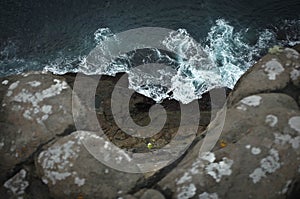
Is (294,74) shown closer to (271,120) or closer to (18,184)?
(271,120)

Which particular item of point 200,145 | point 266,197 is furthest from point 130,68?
point 266,197

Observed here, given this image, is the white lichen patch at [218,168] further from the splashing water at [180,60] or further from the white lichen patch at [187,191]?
the splashing water at [180,60]

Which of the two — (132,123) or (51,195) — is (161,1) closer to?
(132,123)

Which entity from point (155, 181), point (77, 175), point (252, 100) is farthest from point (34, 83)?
point (252, 100)

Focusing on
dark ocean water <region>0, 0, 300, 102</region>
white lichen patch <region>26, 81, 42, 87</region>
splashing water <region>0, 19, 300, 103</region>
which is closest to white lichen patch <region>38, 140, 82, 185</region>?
white lichen patch <region>26, 81, 42, 87</region>

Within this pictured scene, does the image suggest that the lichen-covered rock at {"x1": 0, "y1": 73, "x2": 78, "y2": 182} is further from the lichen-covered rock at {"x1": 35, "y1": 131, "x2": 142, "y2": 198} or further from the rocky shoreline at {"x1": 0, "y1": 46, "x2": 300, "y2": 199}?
the lichen-covered rock at {"x1": 35, "y1": 131, "x2": 142, "y2": 198}

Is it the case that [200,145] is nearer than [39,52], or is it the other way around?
[200,145]
